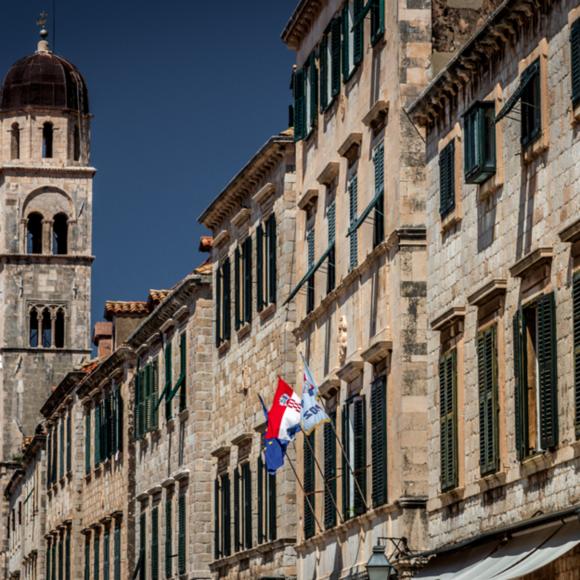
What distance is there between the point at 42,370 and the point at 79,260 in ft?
19.9

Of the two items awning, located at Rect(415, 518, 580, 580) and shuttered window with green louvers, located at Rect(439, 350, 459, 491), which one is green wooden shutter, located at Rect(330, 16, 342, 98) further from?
awning, located at Rect(415, 518, 580, 580)

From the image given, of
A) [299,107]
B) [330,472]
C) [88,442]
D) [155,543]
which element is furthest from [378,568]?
[88,442]

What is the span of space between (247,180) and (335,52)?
781 cm

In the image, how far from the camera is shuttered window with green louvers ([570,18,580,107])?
24.9 metres

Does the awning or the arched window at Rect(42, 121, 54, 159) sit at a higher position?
the arched window at Rect(42, 121, 54, 159)

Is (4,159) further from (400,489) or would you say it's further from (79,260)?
(400,489)

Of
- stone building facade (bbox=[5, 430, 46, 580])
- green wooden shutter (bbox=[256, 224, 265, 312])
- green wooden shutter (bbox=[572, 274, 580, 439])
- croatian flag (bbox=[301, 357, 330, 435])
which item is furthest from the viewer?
stone building facade (bbox=[5, 430, 46, 580])

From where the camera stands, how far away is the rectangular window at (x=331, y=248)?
125 feet

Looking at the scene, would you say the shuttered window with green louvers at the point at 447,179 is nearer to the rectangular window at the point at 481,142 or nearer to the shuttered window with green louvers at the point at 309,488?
the rectangular window at the point at 481,142

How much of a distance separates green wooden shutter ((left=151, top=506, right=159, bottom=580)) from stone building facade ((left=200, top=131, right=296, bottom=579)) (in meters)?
6.43

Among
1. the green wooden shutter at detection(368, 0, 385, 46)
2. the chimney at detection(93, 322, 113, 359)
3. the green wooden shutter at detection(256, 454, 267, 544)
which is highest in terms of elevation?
the chimney at detection(93, 322, 113, 359)

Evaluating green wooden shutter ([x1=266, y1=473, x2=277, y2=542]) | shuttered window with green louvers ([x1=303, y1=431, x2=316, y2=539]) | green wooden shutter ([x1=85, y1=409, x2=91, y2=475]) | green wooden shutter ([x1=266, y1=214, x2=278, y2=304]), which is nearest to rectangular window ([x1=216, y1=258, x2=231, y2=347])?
green wooden shutter ([x1=266, y1=214, x2=278, y2=304])

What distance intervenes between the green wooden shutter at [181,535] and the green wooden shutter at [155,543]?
3.44 metres

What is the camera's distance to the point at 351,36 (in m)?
37.4
